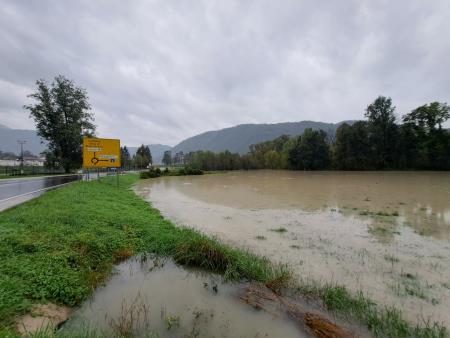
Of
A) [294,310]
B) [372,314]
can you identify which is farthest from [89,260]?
[372,314]

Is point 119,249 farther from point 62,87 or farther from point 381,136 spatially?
point 381,136

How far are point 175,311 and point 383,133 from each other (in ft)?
201

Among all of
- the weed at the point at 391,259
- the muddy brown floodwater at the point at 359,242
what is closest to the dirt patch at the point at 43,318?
the muddy brown floodwater at the point at 359,242

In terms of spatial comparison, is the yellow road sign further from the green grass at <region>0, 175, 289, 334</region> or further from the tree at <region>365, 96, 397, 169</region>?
the tree at <region>365, 96, 397, 169</region>

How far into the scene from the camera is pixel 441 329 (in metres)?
3.30

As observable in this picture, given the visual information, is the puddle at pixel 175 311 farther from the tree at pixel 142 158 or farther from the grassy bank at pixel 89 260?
the tree at pixel 142 158

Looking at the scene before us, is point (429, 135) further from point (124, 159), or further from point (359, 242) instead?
point (124, 159)

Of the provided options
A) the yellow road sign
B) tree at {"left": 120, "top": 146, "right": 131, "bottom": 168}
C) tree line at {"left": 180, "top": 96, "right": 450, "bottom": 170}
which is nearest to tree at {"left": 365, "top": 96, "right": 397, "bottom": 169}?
tree line at {"left": 180, "top": 96, "right": 450, "bottom": 170}

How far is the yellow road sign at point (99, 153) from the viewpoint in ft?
70.5

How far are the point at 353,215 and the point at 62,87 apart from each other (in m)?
36.5

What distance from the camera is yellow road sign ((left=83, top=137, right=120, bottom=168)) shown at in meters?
21.5

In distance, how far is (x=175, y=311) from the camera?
12.3 feet

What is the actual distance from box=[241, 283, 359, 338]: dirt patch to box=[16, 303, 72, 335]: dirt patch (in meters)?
2.86

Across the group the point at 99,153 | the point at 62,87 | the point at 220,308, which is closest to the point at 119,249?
the point at 220,308
